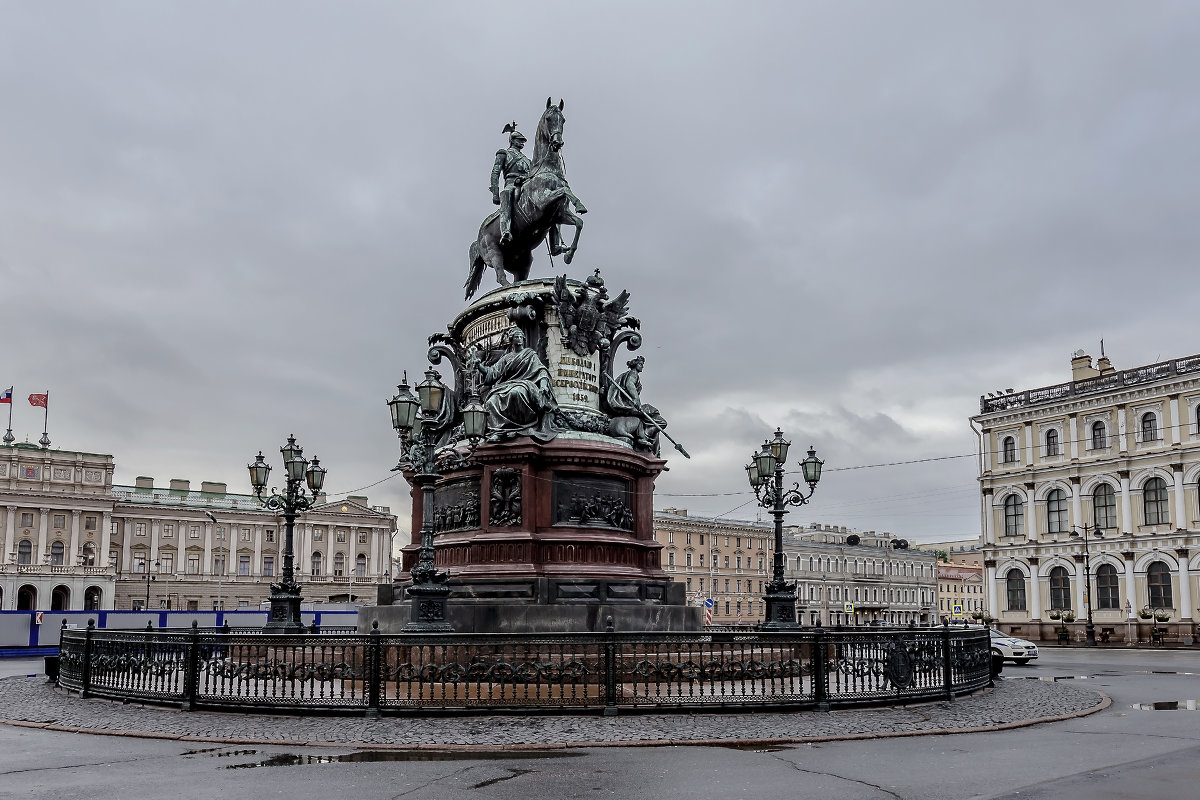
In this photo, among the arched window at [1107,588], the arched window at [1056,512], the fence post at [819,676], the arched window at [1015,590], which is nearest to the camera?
the fence post at [819,676]

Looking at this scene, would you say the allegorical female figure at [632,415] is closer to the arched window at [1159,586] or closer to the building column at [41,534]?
the arched window at [1159,586]

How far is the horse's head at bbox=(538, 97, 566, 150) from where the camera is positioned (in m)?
22.9

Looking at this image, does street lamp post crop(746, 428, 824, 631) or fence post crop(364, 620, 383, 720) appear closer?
fence post crop(364, 620, 383, 720)

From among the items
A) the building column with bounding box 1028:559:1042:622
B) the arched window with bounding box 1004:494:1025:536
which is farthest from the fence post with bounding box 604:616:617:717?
the arched window with bounding box 1004:494:1025:536

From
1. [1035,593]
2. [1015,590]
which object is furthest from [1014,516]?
[1035,593]

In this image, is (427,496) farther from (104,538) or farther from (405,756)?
(104,538)

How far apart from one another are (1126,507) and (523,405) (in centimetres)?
5171

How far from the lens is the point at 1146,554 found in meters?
58.4

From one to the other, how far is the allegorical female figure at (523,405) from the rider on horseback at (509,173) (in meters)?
3.81

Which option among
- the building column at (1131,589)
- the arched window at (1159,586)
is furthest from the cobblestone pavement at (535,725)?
the building column at (1131,589)

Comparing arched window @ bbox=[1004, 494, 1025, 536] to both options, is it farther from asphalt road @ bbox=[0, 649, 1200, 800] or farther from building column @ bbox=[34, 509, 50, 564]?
building column @ bbox=[34, 509, 50, 564]

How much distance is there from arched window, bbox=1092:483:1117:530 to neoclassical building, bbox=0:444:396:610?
64.6 meters

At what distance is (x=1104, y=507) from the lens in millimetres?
61469

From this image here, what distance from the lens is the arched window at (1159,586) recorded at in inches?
2260
